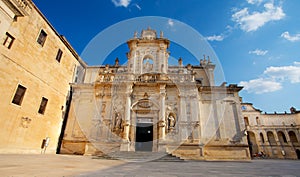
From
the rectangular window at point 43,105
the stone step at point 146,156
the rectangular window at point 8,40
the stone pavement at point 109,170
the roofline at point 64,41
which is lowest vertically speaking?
the stone step at point 146,156

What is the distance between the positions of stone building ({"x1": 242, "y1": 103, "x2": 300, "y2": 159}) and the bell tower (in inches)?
1007

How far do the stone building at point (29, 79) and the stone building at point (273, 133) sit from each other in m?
34.2

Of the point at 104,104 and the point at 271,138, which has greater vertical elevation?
the point at 104,104

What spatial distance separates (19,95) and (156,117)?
1108cm

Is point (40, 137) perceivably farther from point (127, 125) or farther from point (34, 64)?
point (127, 125)

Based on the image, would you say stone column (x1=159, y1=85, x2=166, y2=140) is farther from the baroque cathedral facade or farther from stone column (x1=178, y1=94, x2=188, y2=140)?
stone column (x1=178, y1=94, x2=188, y2=140)

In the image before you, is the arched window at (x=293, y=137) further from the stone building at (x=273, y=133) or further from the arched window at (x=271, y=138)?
the arched window at (x=271, y=138)

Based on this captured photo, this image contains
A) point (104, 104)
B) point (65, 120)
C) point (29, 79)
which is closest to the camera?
point (29, 79)

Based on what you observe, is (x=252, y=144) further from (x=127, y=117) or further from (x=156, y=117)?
(x=127, y=117)

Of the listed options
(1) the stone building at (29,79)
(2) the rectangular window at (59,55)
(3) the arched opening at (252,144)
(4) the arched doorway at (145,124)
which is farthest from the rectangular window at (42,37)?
(3) the arched opening at (252,144)

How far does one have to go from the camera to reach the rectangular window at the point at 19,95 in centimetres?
1045

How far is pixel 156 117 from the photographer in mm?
14633

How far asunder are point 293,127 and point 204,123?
28.8m

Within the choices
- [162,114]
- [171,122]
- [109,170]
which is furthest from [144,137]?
[109,170]
